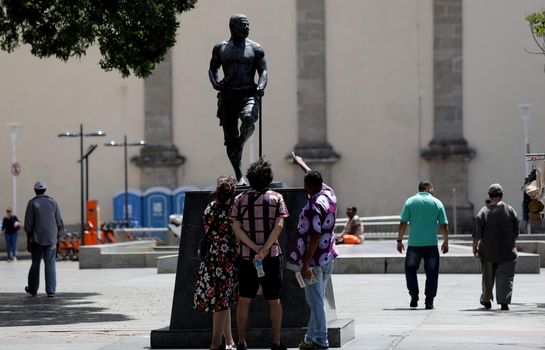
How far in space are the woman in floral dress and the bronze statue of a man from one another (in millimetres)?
1870

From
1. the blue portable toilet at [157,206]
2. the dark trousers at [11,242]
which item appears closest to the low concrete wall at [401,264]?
the dark trousers at [11,242]

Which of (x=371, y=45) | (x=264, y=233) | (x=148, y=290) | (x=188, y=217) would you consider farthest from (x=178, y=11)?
(x=371, y=45)

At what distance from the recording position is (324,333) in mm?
11773

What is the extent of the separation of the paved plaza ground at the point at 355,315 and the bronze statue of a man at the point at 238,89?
213 centimetres

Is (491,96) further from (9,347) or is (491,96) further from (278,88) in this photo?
(9,347)

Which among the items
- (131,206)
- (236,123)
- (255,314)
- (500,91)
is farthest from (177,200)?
(255,314)

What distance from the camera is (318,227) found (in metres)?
11.6

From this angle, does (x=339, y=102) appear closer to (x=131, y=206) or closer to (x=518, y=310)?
(x=131, y=206)

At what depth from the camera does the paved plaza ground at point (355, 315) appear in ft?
42.7

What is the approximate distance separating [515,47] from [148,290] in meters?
25.1

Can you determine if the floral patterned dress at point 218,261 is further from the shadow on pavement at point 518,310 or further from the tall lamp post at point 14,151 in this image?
the tall lamp post at point 14,151

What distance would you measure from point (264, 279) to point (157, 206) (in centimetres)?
3395

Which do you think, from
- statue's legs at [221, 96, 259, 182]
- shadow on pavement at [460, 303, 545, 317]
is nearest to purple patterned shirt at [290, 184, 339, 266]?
statue's legs at [221, 96, 259, 182]

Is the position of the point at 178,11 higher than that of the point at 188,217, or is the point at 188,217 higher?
the point at 178,11
